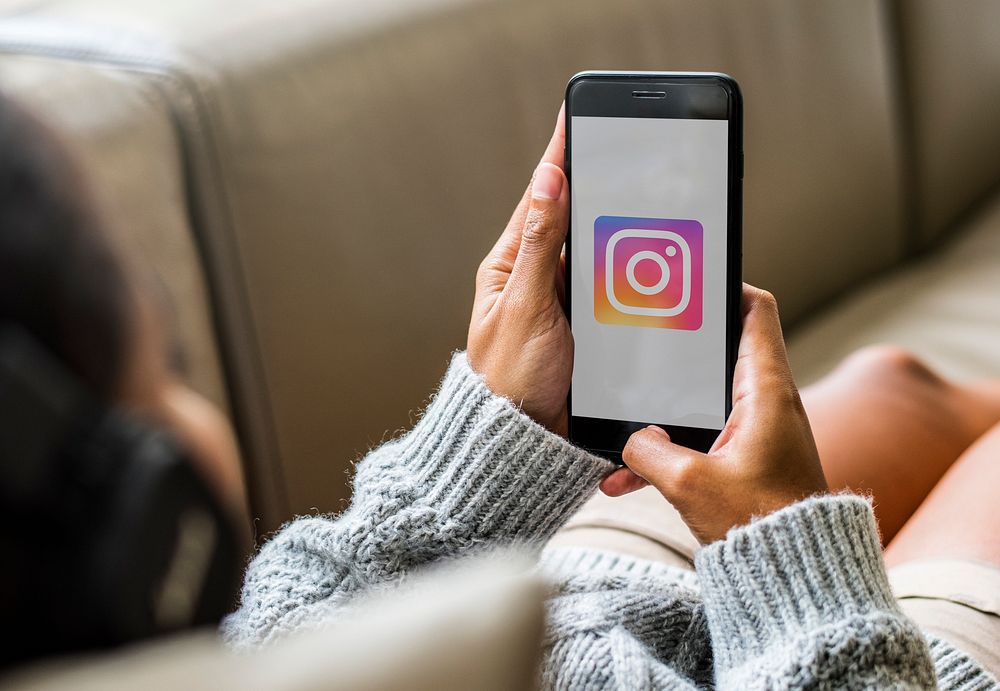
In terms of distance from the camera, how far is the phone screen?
0.58 m

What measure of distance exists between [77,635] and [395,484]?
13.2 inches

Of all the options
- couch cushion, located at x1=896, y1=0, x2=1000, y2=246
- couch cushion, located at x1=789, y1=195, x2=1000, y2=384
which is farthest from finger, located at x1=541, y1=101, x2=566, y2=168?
couch cushion, located at x1=896, y1=0, x2=1000, y2=246

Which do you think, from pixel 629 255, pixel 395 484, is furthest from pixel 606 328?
pixel 395 484

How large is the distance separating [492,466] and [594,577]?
0.10 metres

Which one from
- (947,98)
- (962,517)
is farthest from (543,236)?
(947,98)

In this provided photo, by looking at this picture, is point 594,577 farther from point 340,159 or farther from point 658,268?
point 340,159

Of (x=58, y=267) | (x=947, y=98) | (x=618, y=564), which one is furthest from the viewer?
(x=947, y=98)

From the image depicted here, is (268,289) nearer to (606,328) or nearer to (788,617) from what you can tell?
(606,328)

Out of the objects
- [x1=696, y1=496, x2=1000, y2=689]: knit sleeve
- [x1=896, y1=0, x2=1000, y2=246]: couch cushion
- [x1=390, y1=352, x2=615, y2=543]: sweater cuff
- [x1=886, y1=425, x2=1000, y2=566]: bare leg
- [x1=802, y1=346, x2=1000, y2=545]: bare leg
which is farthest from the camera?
[x1=896, y1=0, x2=1000, y2=246]: couch cushion

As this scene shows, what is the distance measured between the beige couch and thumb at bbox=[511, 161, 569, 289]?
0.63 feet

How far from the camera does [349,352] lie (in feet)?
2.47

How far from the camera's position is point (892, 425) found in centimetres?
80

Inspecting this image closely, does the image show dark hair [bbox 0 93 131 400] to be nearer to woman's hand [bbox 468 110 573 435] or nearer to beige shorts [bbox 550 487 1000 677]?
woman's hand [bbox 468 110 573 435]

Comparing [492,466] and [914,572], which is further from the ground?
[492,466]
